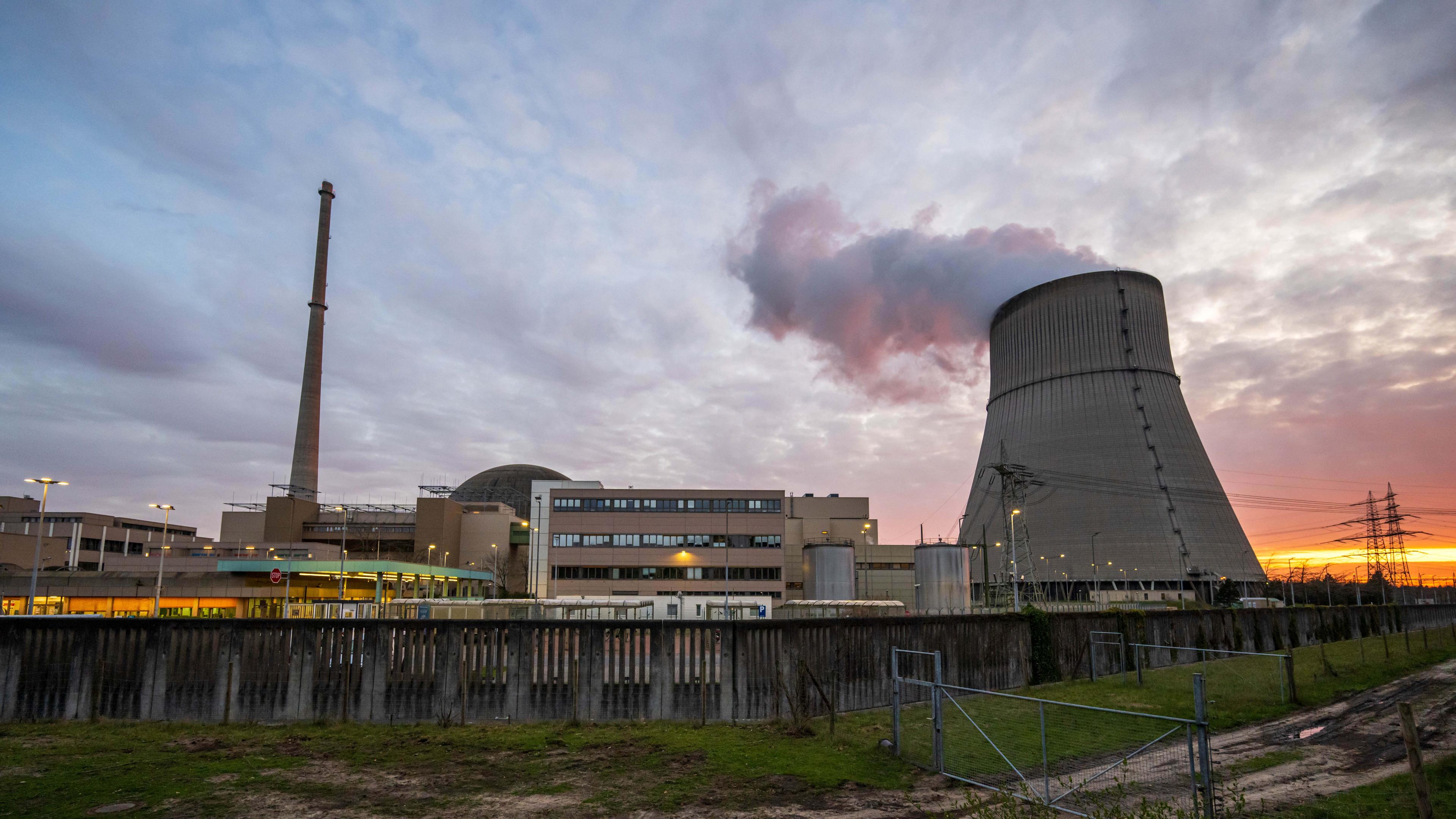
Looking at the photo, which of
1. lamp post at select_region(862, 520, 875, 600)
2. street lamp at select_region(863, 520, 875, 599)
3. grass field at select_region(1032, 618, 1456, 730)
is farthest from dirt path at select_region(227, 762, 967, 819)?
lamp post at select_region(862, 520, 875, 600)

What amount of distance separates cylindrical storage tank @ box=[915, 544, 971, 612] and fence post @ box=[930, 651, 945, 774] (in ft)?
175

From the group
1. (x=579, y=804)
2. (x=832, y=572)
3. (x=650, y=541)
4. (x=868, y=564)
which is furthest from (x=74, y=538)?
(x=579, y=804)

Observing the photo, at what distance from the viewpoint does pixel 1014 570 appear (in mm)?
55719

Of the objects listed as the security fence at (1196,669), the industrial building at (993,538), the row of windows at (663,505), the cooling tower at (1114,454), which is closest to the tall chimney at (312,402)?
the industrial building at (993,538)

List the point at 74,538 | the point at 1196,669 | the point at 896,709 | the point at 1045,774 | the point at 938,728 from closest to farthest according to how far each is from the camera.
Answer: the point at 1045,774, the point at 938,728, the point at 896,709, the point at 1196,669, the point at 74,538

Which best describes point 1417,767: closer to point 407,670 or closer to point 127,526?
point 407,670

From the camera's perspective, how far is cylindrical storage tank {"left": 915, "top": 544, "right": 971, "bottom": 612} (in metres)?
65.0

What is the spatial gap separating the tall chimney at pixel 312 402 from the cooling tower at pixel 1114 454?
86653 mm

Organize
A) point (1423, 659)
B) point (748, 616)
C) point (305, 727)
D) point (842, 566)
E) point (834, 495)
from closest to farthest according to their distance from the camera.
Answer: point (305, 727)
point (1423, 659)
point (748, 616)
point (842, 566)
point (834, 495)

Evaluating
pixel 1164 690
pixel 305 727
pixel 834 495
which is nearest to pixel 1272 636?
pixel 1164 690

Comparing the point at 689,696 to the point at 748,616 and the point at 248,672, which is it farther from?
the point at 748,616

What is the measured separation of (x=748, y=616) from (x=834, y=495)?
59982 millimetres

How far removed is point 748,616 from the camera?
53938mm

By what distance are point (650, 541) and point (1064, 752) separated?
222 feet
